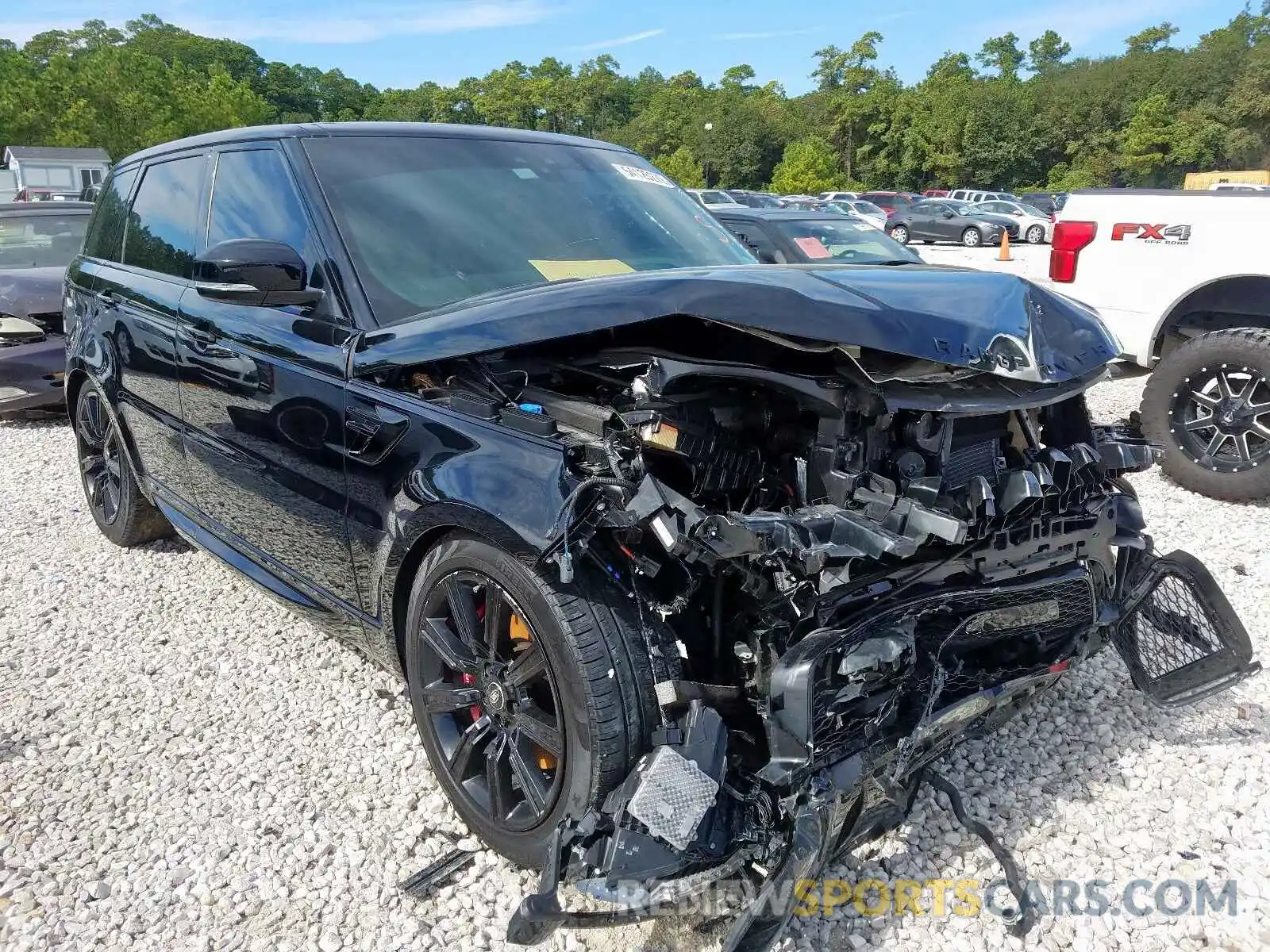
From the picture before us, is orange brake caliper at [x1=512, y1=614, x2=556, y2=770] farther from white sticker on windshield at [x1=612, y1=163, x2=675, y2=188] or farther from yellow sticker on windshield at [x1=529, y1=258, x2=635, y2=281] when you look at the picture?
white sticker on windshield at [x1=612, y1=163, x2=675, y2=188]

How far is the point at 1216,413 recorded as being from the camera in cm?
519

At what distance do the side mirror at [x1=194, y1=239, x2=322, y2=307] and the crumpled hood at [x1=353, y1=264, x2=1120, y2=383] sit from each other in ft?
1.54

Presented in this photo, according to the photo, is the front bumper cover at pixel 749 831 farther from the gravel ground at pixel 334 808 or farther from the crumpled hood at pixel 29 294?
the crumpled hood at pixel 29 294

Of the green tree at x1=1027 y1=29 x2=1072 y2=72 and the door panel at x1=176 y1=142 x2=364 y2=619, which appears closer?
the door panel at x1=176 y1=142 x2=364 y2=619

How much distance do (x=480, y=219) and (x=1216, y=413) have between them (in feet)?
14.9

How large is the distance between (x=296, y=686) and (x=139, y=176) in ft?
8.52

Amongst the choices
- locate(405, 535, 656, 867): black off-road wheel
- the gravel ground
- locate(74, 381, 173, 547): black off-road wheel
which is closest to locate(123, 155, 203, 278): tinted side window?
locate(74, 381, 173, 547): black off-road wheel

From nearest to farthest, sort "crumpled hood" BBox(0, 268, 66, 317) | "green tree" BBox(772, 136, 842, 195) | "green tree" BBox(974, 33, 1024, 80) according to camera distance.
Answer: "crumpled hood" BBox(0, 268, 66, 317), "green tree" BBox(772, 136, 842, 195), "green tree" BBox(974, 33, 1024, 80)

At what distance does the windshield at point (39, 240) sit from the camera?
8.27 metres

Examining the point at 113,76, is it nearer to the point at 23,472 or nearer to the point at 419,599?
the point at 23,472

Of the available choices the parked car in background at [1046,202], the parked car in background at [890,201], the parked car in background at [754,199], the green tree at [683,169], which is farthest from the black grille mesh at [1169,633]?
the green tree at [683,169]

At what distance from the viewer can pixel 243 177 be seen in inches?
127

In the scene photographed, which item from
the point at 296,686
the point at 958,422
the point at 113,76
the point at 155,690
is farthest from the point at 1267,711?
the point at 113,76

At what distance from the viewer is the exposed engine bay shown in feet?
6.10
